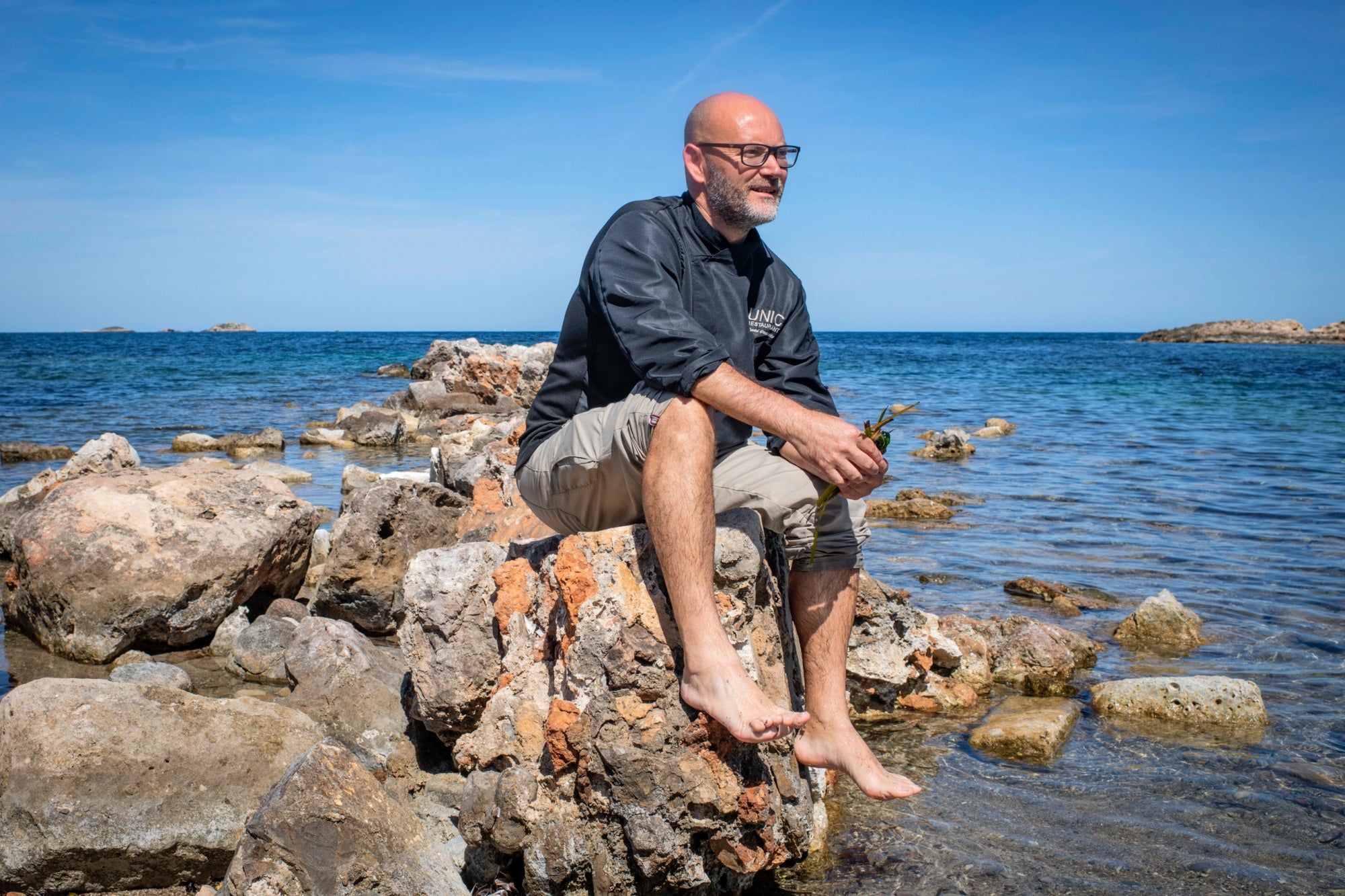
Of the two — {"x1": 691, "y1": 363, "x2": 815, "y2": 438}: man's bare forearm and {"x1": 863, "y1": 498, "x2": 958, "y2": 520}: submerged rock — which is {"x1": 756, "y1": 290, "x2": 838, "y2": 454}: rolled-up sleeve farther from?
{"x1": 863, "y1": 498, "x2": 958, "y2": 520}: submerged rock

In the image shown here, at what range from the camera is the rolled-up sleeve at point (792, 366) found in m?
3.62

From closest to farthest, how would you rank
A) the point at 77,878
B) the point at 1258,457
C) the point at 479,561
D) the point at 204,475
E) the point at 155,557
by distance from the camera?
the point at 77,878 < the point at 479,561 < the point at 155,557 < the point at 204,475 < the point at 1258,457

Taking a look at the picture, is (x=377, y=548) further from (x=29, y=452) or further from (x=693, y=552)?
(x=29, y=452)

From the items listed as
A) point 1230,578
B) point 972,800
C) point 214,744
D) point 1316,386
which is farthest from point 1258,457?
point 1316,386

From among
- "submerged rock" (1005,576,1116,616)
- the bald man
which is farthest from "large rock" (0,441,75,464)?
the bald man

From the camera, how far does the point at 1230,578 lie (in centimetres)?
759

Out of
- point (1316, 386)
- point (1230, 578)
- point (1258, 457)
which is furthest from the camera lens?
point (1316, 386)

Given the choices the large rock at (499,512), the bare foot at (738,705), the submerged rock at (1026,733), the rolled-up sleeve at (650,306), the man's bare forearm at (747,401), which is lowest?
the submerged rock at (1026,733)

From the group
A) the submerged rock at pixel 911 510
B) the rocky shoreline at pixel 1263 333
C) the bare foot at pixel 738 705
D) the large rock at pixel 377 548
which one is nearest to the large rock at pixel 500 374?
the submerged rock at pixel 911 510

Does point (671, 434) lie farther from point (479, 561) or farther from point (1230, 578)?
point (1230, 578)

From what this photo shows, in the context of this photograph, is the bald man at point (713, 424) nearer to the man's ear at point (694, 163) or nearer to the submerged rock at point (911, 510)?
the man's ear at point (694, 163)

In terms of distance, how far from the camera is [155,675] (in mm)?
4793

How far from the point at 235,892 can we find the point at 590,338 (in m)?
2.02

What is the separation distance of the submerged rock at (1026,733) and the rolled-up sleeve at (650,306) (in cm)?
261
